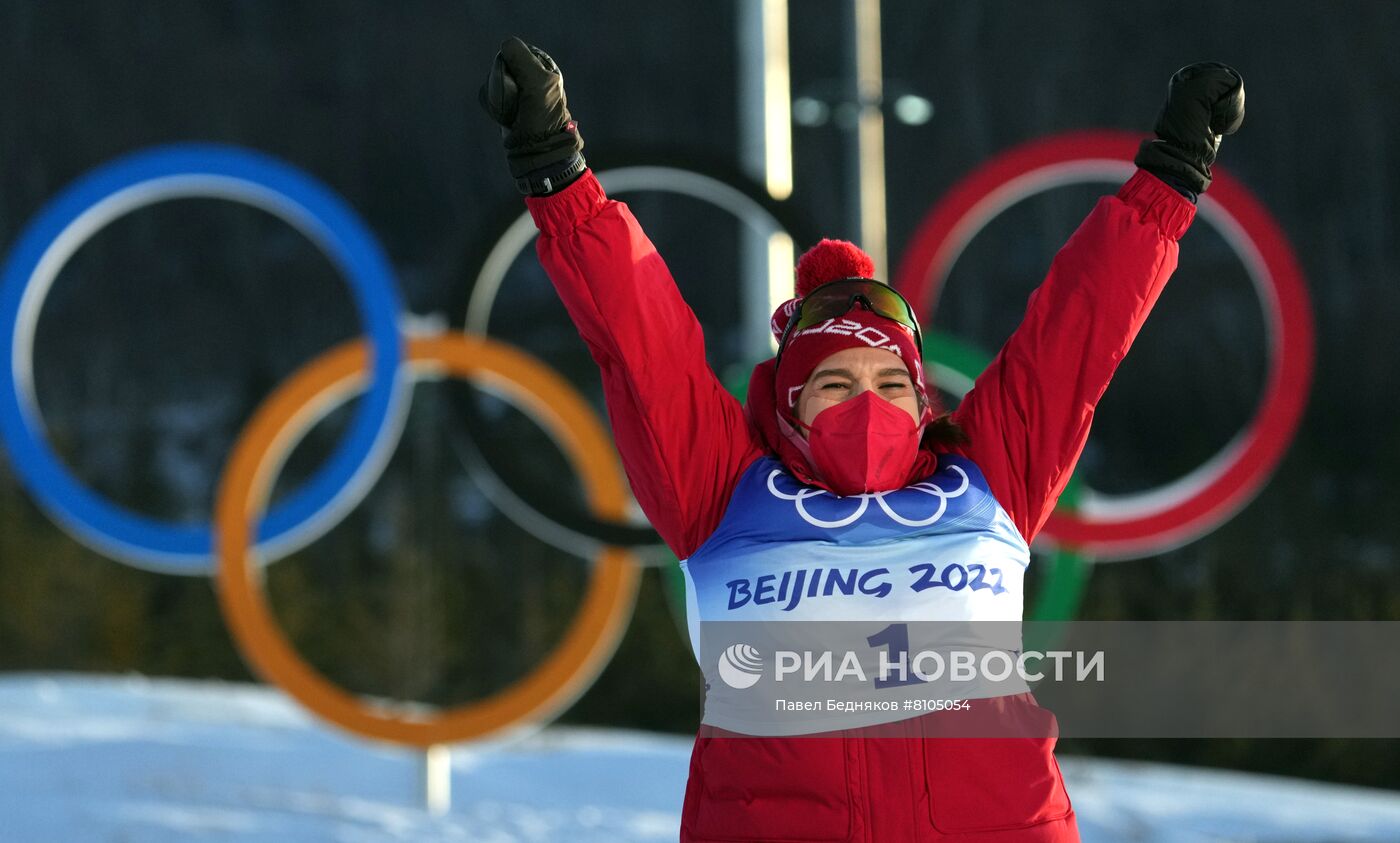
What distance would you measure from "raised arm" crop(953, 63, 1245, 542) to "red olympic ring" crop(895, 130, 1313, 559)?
10.2 ft

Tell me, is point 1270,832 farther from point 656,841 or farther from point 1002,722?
point 1002,722

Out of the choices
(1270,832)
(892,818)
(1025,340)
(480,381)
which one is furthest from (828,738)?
(1270,832)

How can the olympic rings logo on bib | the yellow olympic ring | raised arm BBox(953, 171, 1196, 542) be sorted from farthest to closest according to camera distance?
the yellow olympic ring
raised arm BBox(953, 171, 1196, 542)
the olympic rings logo on bib

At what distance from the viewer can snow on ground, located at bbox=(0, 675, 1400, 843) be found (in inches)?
245

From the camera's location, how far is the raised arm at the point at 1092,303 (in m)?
2.70

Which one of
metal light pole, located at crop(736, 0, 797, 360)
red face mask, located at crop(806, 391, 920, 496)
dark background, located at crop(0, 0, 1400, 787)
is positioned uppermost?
dark background, located at crop(0, 0, 1400, 787)

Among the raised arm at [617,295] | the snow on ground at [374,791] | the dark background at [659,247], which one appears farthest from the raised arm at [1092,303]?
the dark background at [659,247]

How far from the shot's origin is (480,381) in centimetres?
605

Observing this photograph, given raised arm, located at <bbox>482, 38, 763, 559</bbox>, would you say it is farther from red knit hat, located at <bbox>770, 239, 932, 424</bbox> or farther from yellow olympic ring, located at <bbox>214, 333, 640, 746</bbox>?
yellow olympic ring, located at <bbox>214, 333, 640, 746</bbox>

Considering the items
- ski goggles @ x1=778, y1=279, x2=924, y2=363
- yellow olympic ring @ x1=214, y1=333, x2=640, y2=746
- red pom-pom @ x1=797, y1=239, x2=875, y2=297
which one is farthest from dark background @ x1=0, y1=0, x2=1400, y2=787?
ski goggles @ x1=778, y1=279, x2=924, y2=363

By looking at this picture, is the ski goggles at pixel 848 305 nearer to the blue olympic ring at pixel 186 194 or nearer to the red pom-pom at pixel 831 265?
the red pom-pom at pixel 831 265

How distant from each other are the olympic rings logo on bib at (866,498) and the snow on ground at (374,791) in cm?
387

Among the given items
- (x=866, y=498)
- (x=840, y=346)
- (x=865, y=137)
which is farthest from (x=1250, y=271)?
(x=866, y=498)

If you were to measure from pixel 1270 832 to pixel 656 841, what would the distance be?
104 inches
